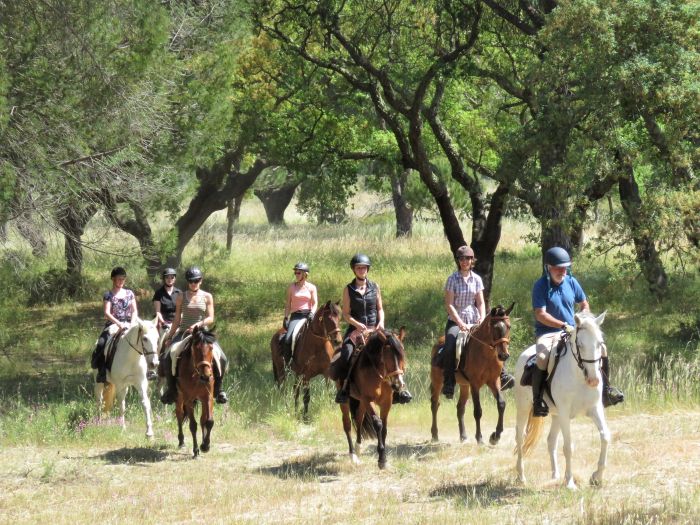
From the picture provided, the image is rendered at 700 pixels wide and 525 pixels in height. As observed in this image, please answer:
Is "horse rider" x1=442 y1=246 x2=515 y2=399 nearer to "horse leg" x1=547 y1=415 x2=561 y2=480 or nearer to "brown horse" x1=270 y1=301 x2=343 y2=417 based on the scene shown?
"brown horse" x1=270 y1=301 x2=343 y2=417

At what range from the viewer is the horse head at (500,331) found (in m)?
13.2

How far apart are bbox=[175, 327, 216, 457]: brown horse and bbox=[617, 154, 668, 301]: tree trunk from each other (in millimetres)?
8203

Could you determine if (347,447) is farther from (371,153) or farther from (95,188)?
(371,153)

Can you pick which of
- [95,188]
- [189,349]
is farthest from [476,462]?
[95,188]

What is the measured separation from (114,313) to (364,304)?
Answer: 16.2 ft

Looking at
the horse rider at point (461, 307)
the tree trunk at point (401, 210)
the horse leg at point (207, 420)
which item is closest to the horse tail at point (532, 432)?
the horse rider at point (461, 307)

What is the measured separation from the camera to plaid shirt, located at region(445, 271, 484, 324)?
45.7ft

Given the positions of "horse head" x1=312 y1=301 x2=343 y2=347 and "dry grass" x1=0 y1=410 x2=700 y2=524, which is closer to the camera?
"dry grass" x1=0 y1=410 x2=700 y2=524

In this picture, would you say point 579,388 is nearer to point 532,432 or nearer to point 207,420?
point 532,432

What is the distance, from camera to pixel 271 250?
39.3 meters

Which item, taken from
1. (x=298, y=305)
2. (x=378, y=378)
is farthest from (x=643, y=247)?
(x=378, y=378)

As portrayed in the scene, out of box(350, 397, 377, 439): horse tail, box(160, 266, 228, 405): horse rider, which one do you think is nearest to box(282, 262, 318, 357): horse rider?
box(160, 266, 228, 405): horse rider

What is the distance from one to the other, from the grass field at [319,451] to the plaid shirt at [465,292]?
171cm

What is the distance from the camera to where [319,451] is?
14.1 m
